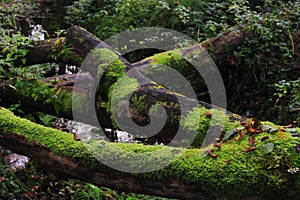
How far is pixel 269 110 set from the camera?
445cm

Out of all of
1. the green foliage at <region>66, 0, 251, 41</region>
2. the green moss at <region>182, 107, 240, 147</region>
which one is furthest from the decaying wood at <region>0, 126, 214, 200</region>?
the green foliage at <region>66, 0, 251, 41</region>

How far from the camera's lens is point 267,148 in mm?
2098

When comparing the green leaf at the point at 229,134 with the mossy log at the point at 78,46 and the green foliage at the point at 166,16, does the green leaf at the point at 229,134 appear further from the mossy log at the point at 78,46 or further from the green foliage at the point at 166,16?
the green foliage at the point at 166,16

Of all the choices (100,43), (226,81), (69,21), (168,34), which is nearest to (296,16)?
(226,81)

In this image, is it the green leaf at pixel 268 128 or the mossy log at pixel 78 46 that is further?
the mossy log at pixel 78 46

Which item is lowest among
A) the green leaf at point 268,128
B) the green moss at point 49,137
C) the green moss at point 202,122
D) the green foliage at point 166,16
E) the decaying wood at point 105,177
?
the decaying wood at point 105,177

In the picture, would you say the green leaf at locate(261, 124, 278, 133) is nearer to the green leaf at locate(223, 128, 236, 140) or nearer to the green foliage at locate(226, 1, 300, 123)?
the green leaf at locate(223, 128, 236, 140)

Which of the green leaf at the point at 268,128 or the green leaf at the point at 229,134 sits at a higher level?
the green leaf at the point at 268,128

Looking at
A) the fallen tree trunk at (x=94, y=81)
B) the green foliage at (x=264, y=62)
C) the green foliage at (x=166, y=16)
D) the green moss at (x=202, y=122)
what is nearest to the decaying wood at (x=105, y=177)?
the green moss at (x=202, y=122)

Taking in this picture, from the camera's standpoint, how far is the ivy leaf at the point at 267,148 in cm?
208

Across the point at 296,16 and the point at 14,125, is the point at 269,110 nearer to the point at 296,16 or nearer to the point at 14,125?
the point at 296,16

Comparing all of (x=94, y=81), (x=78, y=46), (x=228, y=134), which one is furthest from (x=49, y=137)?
(x=78, y=46)

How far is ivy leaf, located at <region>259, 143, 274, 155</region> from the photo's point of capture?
2.08 m

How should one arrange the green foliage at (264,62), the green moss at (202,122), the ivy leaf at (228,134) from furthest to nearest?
the green foliage at (264,62) → the green moss at (202,122) → the ivy leaf at (228,134)
